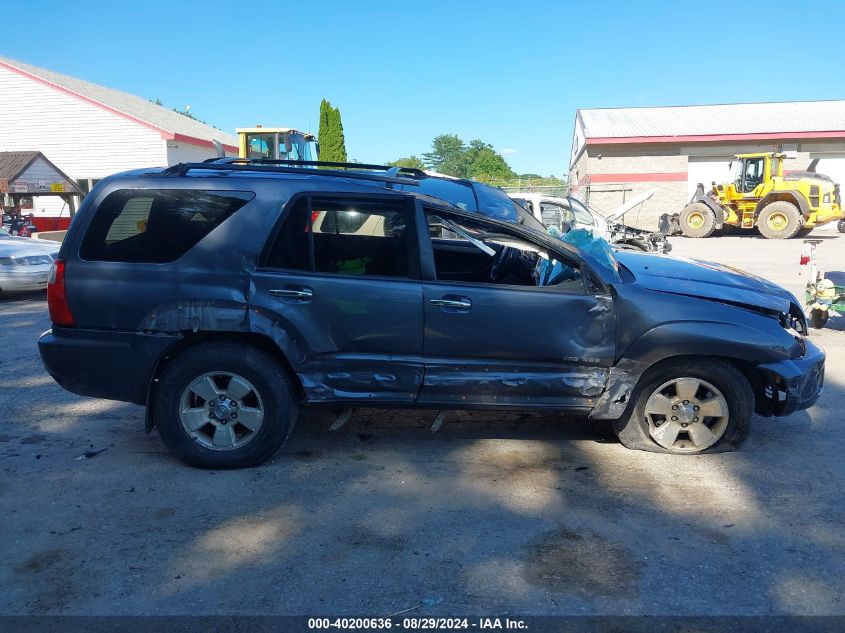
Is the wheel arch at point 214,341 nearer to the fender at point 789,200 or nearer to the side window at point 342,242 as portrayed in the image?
the side window at point 342,242

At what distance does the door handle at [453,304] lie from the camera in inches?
157

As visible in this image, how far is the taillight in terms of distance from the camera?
4082 mm

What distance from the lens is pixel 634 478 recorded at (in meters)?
4.01

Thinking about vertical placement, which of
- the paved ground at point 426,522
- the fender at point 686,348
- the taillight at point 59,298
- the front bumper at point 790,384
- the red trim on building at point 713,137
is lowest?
the paved ground at point 426,522

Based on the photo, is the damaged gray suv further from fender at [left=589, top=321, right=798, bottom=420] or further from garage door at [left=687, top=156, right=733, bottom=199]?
garage door at [left=687, top=156, right=733, bottom=199]

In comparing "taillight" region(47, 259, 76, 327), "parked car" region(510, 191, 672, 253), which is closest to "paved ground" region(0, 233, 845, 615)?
"taillight" region(47, 259, 76, 327)

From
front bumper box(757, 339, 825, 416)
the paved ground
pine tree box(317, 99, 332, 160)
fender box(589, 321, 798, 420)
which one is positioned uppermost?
pine tree box(317, 99, 332, 160)

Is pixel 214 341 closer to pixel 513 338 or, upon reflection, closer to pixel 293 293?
pixel 293 293

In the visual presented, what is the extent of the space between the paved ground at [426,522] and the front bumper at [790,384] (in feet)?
1.27

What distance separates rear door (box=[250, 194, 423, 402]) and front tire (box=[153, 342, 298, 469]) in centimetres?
21

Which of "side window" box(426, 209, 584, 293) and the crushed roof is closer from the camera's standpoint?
"side window" box(426, 209, 584, 293)

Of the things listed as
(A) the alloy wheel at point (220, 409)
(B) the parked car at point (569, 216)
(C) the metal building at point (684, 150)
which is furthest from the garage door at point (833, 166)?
(A) the alloy wheel at point (220, 409)

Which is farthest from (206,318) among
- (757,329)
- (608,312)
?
(757,329)

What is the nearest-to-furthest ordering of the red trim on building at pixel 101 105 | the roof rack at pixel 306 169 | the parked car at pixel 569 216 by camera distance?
the roof rack at pixel 306 169
the parked car at pixel 569 216
the red trim on building at pixel 101 105
